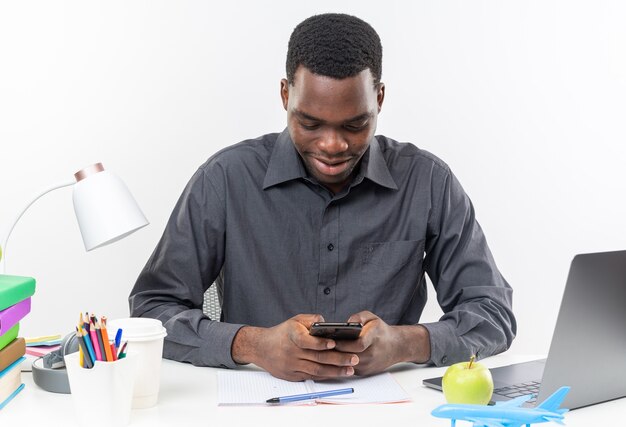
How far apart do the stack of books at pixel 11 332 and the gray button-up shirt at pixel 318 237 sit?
1.79 ft

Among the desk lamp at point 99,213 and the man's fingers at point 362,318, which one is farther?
the man's fingers at point 362,318

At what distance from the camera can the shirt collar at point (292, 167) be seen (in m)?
2.05

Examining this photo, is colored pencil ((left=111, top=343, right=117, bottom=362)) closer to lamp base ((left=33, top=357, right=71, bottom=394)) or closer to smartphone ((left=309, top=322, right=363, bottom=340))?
lamp base ((left=33, top=357, right=71, bottom=394))

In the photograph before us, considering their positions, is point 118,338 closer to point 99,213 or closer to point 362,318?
point 99,213

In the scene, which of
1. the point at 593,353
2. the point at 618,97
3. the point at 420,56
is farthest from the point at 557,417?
the point at 618,97

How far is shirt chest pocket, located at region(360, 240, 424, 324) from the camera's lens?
2076mm

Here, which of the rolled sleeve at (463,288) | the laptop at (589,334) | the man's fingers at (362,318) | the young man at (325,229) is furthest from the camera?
the young man at (325,229)

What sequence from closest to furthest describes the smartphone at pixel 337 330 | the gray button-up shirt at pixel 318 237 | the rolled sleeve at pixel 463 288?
the smartphone at pixel 337 330 → the rolled sleeve at pixel 463 288 → the gray button-up shirt at pixel 318 237

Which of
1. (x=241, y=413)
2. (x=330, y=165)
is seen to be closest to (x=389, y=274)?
(x=330, y=165)

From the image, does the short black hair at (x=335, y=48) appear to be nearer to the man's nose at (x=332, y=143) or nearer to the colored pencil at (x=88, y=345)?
the man's nose at (x=332, y=143)

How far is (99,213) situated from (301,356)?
0.45 meters

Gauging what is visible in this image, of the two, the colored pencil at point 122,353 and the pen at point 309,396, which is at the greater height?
the colored pencil at point 122,353

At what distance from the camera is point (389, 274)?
6.82 ft

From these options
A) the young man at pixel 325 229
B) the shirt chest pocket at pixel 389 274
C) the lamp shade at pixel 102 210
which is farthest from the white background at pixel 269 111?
the lamp shade at pixel 102 210
